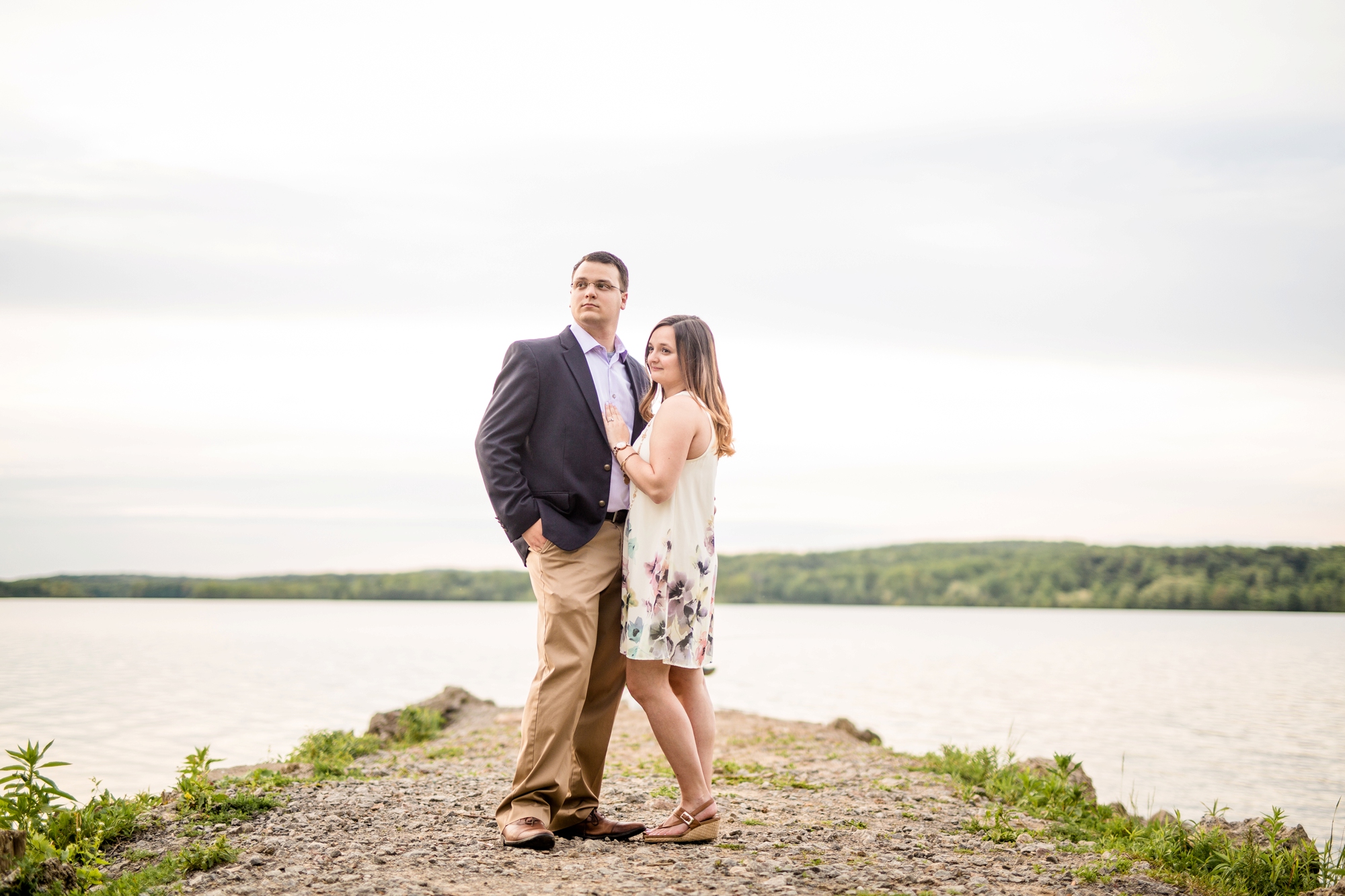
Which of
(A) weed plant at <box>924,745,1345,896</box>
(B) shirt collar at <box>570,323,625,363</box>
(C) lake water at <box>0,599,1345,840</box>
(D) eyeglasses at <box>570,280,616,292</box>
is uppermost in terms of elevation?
(D) eyeglasses at <box>570,280,616,292</box>

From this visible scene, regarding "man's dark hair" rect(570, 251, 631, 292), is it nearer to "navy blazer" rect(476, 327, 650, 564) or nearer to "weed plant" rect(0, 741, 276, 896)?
"navy blazer" rect(476, 327, 650, 564)

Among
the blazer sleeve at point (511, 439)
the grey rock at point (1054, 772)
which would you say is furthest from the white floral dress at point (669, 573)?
the grey rock at point (1054, 772)

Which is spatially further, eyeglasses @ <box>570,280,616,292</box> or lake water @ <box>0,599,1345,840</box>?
lake water @ <box>0,599,1345,840</box>

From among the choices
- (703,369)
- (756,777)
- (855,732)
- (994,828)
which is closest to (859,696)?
(855,732)

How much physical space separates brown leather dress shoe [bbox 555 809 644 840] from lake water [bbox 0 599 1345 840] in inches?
169

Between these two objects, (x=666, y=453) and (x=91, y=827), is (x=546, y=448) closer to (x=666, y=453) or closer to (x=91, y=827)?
(x=666, y=453)

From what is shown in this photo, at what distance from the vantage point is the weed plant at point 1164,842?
4719 millimetres

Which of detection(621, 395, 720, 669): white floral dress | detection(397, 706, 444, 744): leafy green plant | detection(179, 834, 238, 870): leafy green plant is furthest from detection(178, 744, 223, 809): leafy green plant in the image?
detection(397, 706, 444, 744): leafy green plant

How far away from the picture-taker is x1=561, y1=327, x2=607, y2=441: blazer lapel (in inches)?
182

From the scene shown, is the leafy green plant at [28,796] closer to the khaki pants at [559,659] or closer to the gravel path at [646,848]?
the gravel path at [646,848]

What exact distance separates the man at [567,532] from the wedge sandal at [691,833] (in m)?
0.20

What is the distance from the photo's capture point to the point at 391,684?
21.1 metres

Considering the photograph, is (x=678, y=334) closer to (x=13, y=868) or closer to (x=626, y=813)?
(x=626, y=813)

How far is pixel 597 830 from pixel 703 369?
2306 mm
